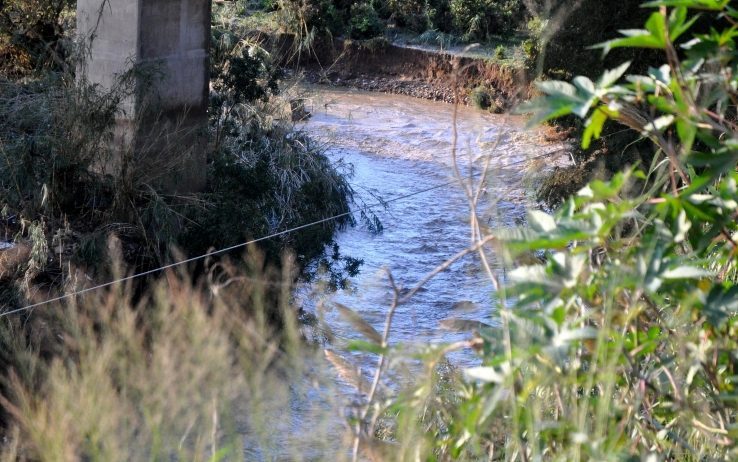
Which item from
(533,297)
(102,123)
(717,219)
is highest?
(717,219)

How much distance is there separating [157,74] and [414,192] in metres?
4.49

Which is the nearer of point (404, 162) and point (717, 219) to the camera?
point (717, 219)

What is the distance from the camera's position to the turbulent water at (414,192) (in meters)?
8.38

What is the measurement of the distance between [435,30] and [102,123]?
44.1 feet

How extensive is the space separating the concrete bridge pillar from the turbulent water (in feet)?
6.18

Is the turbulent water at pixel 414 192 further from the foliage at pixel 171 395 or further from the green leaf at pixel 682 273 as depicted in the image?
the green leaf at pixel 682 273

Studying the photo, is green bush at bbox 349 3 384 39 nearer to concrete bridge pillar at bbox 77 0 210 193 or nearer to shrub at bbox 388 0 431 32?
shrub at bbox 388 0 431 32

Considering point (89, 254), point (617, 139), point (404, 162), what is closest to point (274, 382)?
point (89, 254)

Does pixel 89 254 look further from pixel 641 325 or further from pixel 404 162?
pixel 404 162

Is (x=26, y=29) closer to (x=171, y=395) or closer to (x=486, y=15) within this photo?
(x=171, y=395)

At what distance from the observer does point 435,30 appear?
20422 millimetres

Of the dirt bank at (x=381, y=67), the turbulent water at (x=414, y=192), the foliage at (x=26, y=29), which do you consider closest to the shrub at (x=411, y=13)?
the dirt bank at (x=381, y=67)

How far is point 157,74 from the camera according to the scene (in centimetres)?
898

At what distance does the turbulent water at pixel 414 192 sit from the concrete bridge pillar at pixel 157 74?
6.18 ft
